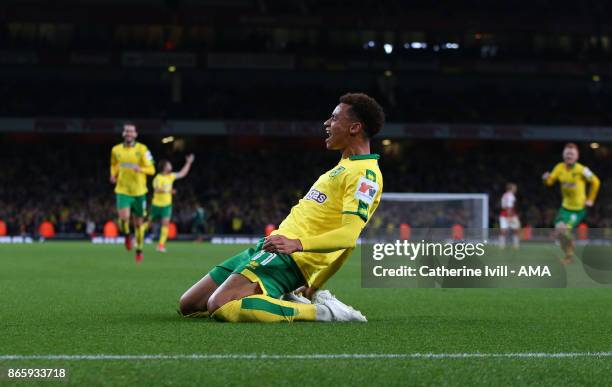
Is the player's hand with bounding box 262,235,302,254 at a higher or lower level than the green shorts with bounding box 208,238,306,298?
higher

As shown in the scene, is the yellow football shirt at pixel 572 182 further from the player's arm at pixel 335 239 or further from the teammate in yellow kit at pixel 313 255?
the player's arm at pixel 335 239

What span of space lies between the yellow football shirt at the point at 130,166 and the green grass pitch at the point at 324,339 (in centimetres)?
612

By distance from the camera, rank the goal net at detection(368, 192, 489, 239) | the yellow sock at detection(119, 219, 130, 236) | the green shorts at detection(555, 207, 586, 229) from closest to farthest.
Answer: the yellow sock at detection(119, 219, 130, 236), the green shorts at detection(555, 207, 586, 229), the goal net at detection(368, 192, 489, 239)

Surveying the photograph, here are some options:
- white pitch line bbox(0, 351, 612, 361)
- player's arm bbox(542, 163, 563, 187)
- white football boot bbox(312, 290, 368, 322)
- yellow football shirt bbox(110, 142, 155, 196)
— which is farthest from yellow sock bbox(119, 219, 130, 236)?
white pitch line bbox(0, 351, 612, 361)

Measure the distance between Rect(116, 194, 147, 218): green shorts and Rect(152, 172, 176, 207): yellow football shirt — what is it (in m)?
4.96

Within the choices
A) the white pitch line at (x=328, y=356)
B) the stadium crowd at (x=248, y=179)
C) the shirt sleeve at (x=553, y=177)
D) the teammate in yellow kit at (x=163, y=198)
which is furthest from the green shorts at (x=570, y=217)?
the stadium crowd at (x=248, y=179)

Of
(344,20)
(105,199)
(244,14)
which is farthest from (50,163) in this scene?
(344,20)

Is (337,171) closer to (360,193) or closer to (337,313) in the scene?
(360,193)

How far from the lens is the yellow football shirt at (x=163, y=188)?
73.0ft

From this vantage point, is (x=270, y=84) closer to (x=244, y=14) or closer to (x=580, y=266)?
(x=244, y=14)

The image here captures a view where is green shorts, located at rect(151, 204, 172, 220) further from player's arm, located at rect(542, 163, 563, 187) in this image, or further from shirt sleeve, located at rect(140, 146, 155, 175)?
player's arm, located at rect(542, 163, 563, 187)

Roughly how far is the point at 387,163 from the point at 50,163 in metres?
14.3

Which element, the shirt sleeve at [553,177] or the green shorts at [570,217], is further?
the green shorts at [570,217]

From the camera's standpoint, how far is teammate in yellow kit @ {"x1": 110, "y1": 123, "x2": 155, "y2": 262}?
16.5m
